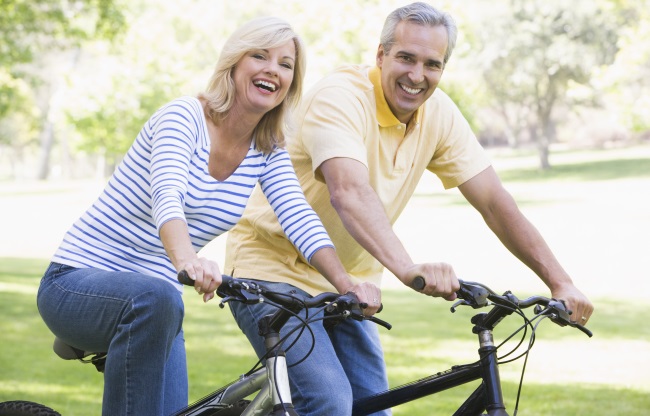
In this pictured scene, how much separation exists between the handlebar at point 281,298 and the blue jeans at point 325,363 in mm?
263

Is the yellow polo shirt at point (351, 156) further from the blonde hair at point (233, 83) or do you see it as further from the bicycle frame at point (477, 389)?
the bicycle frame at point (477, 389)

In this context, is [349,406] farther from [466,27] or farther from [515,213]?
[466,27]

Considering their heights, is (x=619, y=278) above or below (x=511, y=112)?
above

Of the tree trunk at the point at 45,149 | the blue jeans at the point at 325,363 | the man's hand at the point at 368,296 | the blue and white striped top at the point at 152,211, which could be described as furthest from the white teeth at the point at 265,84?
the tree trunk at the point at 45,149

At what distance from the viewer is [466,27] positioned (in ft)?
118

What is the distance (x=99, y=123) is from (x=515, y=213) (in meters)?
44.0

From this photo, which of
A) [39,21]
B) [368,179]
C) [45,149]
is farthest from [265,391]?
[45,149]

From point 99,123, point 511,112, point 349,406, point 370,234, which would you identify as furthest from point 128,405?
point 511,112

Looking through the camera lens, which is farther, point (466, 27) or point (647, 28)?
point (466, 27)

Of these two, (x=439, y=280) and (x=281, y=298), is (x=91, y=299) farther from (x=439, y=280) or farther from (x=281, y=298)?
(x=439, y=280)

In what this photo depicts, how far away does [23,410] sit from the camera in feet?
12.9

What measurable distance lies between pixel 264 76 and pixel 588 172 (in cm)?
4401

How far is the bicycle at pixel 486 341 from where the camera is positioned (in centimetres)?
308

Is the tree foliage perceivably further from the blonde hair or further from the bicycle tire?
the bicycle tire
